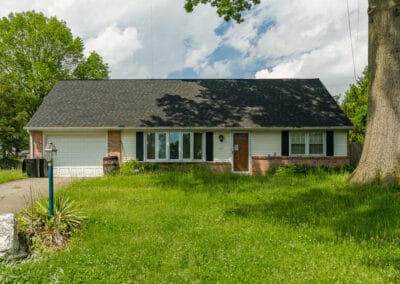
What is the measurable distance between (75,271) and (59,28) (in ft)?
111

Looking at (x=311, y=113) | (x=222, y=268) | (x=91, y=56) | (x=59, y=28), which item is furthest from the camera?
(x=91, y=56)

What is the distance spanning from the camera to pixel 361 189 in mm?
8133

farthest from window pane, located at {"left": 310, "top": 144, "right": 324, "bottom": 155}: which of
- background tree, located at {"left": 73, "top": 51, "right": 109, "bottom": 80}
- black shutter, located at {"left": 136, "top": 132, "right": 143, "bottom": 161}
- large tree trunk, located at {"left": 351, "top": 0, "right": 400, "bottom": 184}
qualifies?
background tree, located at {"left": 73, "top": 51, "right": 109, "bottom": 80}

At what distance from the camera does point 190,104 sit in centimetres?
1680

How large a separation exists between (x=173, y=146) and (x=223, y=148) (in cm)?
269

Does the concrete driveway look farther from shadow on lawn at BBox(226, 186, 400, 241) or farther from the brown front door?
the brown front door

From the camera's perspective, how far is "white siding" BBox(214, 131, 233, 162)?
15.0 m

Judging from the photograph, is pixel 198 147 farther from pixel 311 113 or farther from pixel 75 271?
pixel 75 271

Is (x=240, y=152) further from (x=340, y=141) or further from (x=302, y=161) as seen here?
(x=340, y=141)

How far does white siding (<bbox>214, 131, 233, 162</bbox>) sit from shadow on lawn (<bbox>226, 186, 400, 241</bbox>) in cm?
691

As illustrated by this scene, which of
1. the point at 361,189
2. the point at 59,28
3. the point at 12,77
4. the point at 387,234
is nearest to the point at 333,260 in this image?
the point at 387,234

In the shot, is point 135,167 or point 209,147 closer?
point 135,167

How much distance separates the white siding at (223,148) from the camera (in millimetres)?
15023

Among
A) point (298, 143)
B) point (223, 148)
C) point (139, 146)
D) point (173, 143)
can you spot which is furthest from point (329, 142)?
point (139, 146)
